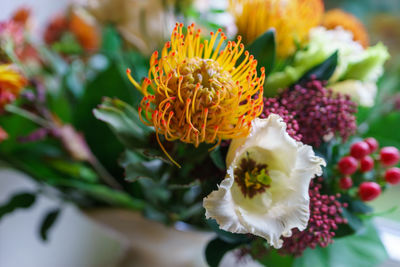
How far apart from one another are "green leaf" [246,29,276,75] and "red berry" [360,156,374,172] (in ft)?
0.45

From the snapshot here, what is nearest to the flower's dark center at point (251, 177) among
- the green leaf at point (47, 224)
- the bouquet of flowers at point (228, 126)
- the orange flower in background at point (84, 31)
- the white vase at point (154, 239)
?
the bouquet of flowers at point (228, 126)

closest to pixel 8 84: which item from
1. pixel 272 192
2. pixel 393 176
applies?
pixel 272 192

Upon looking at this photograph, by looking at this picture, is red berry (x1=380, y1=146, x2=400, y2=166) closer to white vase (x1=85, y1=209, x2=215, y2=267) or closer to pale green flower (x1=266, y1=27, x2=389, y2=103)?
pale green flower (x1=266, y1=27, x2=389, y2=103)

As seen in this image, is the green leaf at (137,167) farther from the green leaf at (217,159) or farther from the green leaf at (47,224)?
the green leaf at (47,224)

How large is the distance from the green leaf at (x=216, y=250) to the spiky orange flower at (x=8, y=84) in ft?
0.96

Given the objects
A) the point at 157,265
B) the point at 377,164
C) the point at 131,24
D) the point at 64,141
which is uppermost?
the point at 131,24

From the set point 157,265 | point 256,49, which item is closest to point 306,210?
point 256,49

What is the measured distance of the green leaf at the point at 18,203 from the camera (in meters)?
0.54

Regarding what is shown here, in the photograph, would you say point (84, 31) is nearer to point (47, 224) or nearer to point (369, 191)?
point (47, 224)

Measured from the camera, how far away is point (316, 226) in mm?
303

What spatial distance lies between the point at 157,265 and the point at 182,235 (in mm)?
115

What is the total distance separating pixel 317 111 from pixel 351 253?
195mm

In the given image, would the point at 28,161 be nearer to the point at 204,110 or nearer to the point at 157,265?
the point at 157,265

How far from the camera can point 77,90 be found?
0.60 metres
